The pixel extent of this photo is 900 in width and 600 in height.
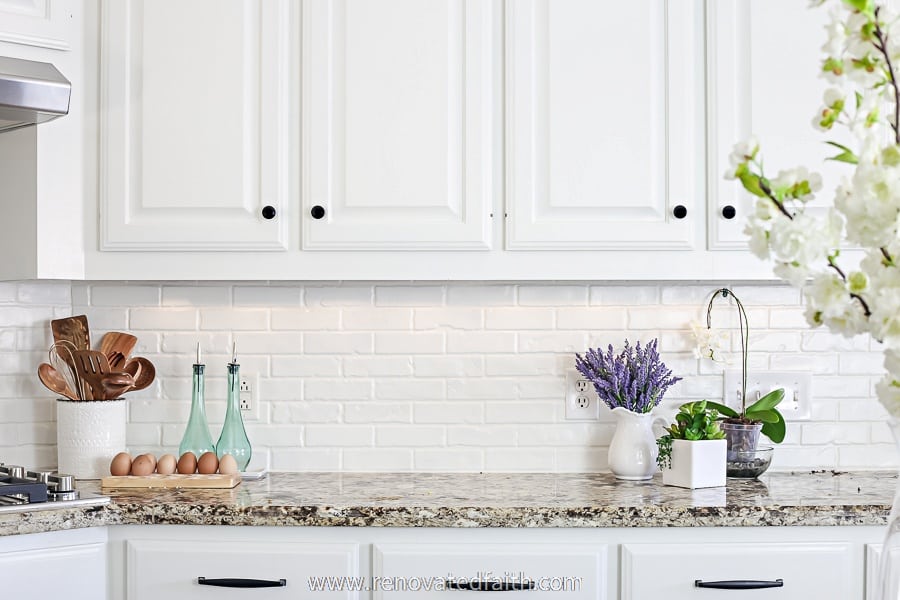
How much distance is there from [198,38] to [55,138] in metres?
0.41

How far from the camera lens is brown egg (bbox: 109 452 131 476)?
2.31m

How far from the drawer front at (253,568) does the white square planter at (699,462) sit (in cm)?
77

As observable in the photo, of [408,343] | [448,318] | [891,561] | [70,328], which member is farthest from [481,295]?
[891,561]

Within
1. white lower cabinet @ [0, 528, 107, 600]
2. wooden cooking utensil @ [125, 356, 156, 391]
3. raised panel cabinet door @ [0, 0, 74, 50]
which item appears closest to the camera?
white lower cabinet @ [0, 528, 107, 600]

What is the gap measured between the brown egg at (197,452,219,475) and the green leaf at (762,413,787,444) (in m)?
1.38

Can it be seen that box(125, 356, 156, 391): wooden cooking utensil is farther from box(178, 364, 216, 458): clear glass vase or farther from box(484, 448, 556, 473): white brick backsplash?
box(484, 448, 556, 473): white brick backsplash

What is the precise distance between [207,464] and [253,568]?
382 mm

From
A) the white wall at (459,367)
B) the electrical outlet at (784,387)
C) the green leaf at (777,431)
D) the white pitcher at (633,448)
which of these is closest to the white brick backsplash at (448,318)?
the white wall at (459,367)

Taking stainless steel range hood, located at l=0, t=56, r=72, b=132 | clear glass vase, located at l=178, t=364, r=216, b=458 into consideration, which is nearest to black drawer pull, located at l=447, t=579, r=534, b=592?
clear glass vase, located at l=178, t=364, r=216, b=458

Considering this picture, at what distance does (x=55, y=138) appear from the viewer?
233 cm

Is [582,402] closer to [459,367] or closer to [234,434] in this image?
[459,367]

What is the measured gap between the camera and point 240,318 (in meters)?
2.66

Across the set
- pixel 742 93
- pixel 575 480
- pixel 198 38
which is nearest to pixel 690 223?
pixel 742 93

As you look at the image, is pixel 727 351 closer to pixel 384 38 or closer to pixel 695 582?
pixel 695 582
